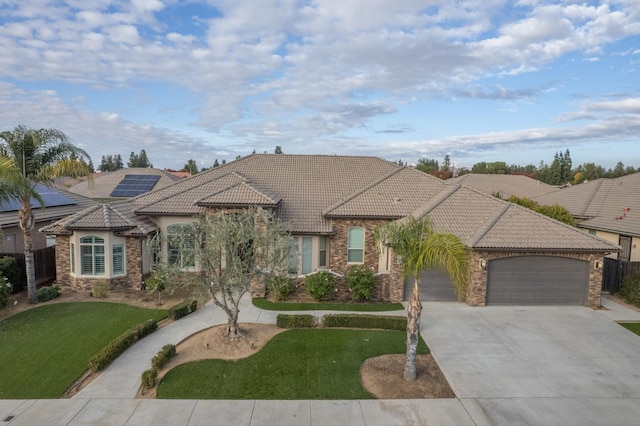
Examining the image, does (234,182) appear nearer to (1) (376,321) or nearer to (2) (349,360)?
(1) (376,321)

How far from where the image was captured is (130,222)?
17.7 m

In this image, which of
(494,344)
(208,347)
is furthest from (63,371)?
(494,344)

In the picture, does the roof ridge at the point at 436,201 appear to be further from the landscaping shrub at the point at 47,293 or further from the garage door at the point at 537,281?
the landscaping shrub at the point at 47,293

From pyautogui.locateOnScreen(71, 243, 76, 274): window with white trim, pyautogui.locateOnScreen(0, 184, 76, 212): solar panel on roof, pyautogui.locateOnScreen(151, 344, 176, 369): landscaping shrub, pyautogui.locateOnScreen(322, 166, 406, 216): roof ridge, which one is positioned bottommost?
pyautogui.locateOnScreen(151, 344, 176, 369): landscaping shrub

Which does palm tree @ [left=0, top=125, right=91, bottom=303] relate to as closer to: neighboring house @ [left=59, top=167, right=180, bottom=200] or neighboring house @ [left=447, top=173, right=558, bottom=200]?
neighboring house @ [left=59, top=167, right=180, bottom=200]

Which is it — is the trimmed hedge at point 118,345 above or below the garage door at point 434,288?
below

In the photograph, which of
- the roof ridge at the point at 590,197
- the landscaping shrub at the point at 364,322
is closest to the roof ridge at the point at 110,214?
the landscaping shrub at the point at 364,322

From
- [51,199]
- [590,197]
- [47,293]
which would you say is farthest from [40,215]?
[590,197]

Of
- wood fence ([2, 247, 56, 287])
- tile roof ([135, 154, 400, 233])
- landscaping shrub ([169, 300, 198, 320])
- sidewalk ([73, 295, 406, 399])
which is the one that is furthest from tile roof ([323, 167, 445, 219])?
wood fence ([2, 247, 56, 287])

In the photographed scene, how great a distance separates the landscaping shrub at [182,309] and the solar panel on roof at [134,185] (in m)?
21.6

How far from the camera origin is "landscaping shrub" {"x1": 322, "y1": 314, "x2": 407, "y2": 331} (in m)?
13.6

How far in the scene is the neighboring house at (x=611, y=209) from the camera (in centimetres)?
2075

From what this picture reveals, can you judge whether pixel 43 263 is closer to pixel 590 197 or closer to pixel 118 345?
pixel 118 345

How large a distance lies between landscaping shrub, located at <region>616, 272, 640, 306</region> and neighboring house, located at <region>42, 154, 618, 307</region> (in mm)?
1925
